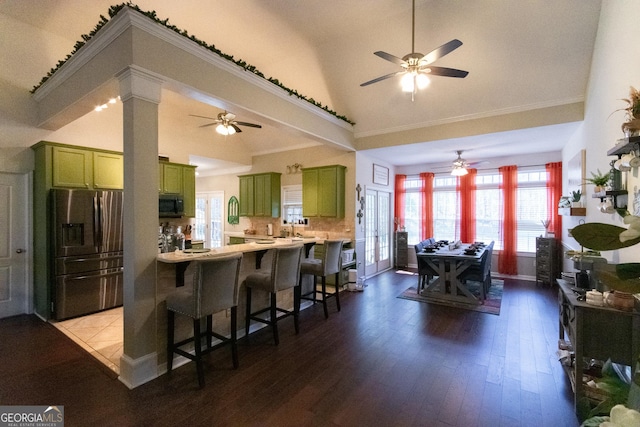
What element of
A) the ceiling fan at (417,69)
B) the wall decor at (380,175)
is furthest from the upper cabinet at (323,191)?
the ceiling fan at (417,69)

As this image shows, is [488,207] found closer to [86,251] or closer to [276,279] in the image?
[276,279]

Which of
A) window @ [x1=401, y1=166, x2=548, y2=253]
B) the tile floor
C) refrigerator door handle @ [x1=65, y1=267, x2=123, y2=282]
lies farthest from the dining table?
refrigerator door handle @ [x1=65, y1=267, x2=123, y2=282]

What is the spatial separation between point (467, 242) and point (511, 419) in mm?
5242

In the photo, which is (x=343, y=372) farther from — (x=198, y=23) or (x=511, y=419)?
(x=198, y=23)

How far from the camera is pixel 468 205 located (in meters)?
6.75

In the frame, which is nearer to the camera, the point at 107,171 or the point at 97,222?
the point at 97,222

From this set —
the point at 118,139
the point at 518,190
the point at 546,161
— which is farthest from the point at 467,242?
the point at 118,139

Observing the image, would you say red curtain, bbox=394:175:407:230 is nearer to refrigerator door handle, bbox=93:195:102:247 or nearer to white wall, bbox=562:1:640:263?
white wall, bbox=562:1:640:263

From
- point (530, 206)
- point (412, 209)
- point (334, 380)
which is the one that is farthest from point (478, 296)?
point (334, 380)

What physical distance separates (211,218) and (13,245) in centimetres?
475

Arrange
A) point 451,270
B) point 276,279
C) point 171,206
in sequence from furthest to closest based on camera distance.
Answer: point 171,206, point 451,270, point 276,279

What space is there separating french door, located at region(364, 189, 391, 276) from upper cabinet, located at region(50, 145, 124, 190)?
4623mm

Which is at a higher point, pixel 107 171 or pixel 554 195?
pixel 107 171

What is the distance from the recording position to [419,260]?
502 cm
